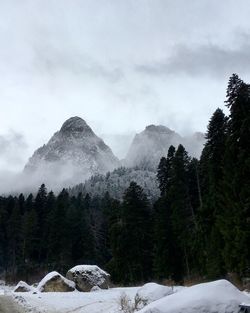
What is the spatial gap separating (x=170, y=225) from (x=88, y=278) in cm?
1929

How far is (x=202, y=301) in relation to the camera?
10.2m

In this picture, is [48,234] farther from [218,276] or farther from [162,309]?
[162,309]

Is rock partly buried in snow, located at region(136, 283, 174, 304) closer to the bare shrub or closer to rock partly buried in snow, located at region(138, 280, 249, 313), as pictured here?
the bare shrub

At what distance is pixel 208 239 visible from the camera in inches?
1451

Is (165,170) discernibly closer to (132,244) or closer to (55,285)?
(132,244)

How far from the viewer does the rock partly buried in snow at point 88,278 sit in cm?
3463

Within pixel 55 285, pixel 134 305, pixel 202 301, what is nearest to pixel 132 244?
pixel 55 285

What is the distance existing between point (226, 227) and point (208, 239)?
25.1ft

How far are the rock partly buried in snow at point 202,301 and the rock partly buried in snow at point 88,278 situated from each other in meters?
25.0

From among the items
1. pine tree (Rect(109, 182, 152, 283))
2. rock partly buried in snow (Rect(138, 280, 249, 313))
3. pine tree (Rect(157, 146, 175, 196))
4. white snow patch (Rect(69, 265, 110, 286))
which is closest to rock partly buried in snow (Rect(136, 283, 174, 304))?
rock partly buried in snow (Rect(138, 280, 249, 313))

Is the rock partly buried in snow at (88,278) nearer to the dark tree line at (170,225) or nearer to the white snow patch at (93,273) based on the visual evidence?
the white snow patch at (93,273)

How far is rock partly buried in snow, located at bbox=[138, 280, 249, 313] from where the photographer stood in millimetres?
10109

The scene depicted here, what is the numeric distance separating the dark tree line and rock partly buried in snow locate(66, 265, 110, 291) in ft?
27.9

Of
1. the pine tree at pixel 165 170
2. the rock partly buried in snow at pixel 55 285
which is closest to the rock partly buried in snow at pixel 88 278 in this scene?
the rock partly buried in snow at pixel 55 285
